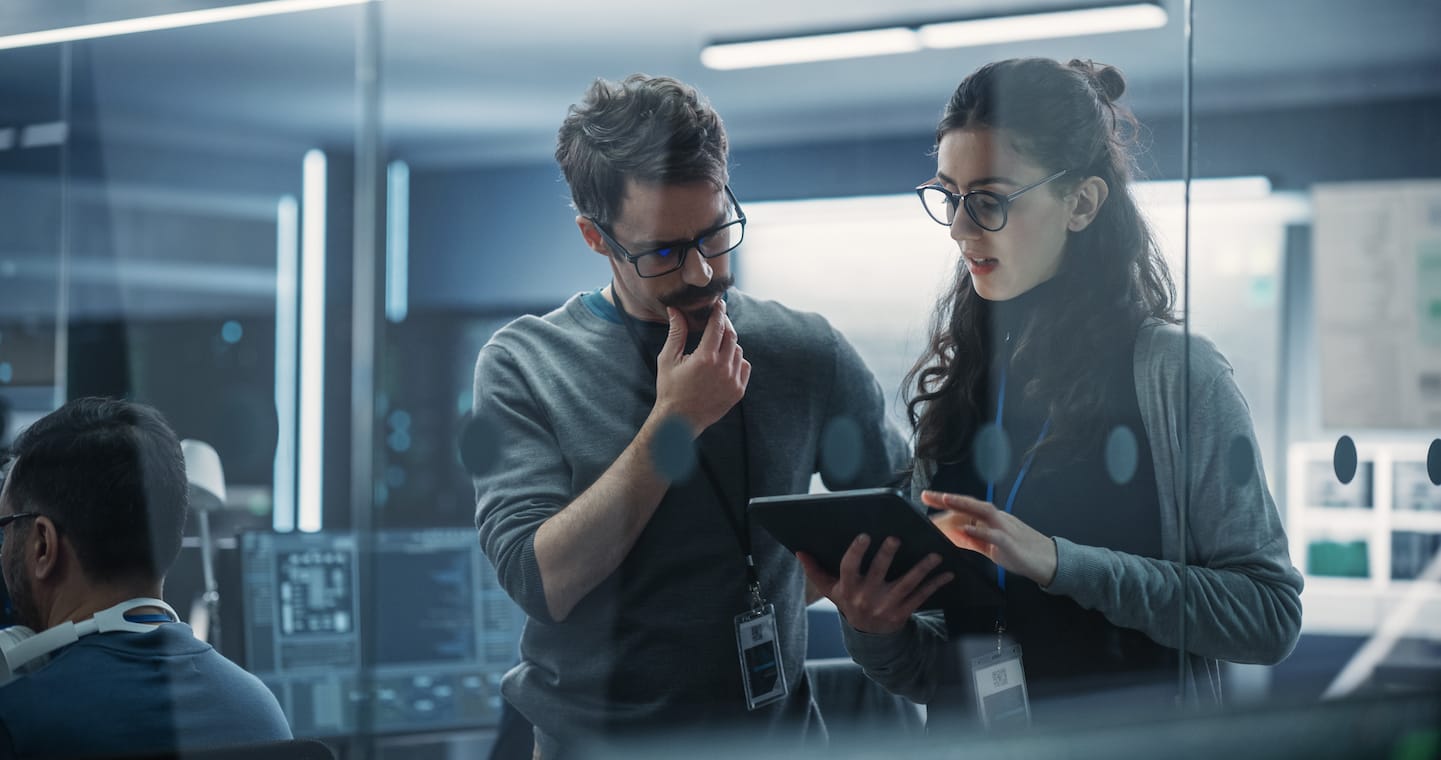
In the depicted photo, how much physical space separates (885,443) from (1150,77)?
0.69 meters

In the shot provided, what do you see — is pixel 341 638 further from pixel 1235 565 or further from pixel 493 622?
pixel 1235 565

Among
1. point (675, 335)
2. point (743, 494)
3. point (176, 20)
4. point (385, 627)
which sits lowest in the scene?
point (385, 627)

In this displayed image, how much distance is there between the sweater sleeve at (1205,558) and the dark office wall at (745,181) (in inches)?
16.0

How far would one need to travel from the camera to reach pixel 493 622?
2.27 m

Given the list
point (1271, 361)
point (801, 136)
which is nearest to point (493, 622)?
point (801, 136)

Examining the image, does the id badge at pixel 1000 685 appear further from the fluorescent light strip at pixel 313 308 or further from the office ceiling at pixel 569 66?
the fluorescent light strip at pixel 313 308

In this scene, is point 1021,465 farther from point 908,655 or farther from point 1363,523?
point 1363,523

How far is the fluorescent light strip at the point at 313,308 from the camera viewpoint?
78.6 inches

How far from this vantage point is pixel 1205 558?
1.51 m

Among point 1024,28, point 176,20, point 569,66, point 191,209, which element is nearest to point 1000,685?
point 1024,28

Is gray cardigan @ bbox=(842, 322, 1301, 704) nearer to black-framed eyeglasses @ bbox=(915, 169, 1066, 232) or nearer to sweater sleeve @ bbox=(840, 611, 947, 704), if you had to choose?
sweater sleeve @ bbox=(840, 611, 947, 704)

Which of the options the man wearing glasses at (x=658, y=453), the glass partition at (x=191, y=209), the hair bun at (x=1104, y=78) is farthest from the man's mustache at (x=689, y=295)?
the glass partition at (x=191, y=209)

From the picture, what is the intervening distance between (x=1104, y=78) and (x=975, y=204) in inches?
10.7

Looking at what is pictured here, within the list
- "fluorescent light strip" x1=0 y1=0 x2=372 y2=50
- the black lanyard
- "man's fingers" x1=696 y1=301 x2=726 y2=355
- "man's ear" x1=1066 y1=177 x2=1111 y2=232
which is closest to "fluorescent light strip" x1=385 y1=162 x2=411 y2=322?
"fluorescent light strip" x1=0 y1=0 x2=372 y2=50
